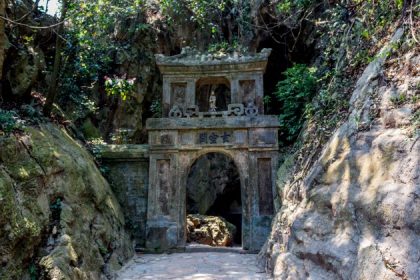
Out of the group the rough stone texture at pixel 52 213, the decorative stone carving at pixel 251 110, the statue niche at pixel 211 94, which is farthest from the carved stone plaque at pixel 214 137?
the rough stone texture at pixel 52 213

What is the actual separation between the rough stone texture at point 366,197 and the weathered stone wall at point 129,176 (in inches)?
175

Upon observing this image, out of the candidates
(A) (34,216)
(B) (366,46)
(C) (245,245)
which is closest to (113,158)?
(C) (245,245)

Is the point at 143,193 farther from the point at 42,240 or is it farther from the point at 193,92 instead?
the point at 42,240

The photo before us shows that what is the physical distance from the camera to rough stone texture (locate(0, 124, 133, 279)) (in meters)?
4.12

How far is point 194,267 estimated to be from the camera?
21.4 feet

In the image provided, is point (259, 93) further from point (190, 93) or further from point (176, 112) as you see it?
point (176, 112)

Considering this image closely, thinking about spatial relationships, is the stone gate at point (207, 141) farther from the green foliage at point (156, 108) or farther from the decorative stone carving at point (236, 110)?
the green foliage at point (156, 108)

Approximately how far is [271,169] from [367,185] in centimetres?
504

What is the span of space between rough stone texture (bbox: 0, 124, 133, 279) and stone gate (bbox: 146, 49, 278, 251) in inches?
69.8

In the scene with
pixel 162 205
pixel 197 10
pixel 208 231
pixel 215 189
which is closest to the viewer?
pixel 162 205

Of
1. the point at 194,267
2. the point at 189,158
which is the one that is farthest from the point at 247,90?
the point at 194,267

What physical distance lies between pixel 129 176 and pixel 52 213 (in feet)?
13.1

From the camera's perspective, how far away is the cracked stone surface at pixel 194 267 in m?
5.87

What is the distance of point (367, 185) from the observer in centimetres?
367
